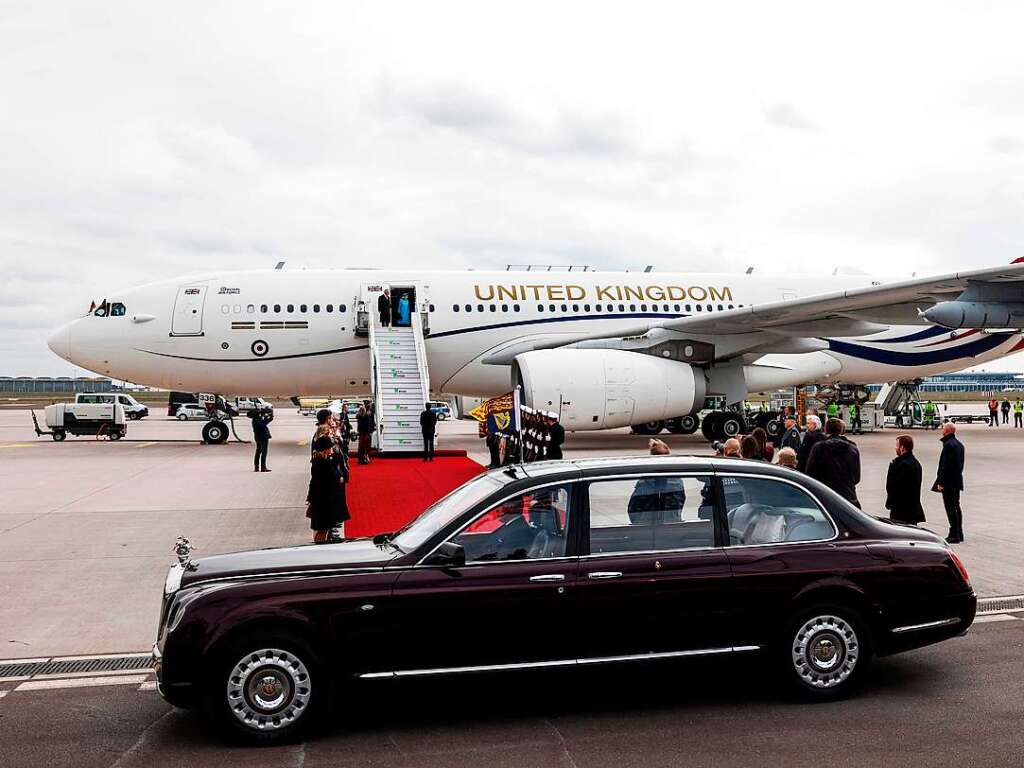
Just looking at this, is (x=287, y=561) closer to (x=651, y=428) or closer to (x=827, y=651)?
(x=827, y=651)

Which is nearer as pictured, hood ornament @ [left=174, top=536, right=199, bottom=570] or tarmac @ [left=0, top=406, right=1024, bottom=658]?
hood ornament @ [left=174, top=536, right=199, bottom=570]

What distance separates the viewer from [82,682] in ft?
20.0

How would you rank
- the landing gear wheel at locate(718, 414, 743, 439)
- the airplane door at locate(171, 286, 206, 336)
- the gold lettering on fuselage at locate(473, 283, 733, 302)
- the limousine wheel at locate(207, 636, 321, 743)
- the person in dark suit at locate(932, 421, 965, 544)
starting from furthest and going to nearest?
the gold lettering on fuselage at locate(473, 283, 733, 302)
the landing gear wheel at locate(718, 414, 743, 439)
the airplane door at locate(171, 286, 206, 336)
the person in dark suit at locate(932, 421, 965, 544)
the limousine wheel at locate(207, 636, 321, 743)

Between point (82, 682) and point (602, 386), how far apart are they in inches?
603

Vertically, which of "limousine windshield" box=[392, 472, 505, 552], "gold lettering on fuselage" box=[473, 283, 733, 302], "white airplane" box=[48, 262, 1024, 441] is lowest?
"limousine windshield" box=[392, 472, 505, 552]

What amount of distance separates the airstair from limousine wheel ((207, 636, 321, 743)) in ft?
46.8

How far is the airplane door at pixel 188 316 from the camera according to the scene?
22703mm

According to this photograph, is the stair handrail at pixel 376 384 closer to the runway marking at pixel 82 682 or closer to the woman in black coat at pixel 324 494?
the woman in black coat at pixel 324 494

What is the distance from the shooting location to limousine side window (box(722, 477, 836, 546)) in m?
5.82

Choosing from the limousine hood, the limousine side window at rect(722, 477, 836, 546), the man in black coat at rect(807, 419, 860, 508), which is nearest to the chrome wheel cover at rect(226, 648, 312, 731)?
the limousine hood

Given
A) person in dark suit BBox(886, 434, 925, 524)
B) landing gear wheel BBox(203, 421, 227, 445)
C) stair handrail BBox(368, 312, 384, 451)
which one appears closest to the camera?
person in dark suit BBox(886, 434, 925, 524)

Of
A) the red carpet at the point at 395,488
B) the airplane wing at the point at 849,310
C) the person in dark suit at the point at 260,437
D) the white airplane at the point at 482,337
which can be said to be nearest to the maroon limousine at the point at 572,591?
the red carpet at the point at 395,488

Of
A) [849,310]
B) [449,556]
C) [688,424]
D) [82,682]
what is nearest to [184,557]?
[82,682]

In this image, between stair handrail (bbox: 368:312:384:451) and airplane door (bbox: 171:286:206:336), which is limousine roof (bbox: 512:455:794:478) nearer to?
stair handrail (bbox: 368:312:384:451)
